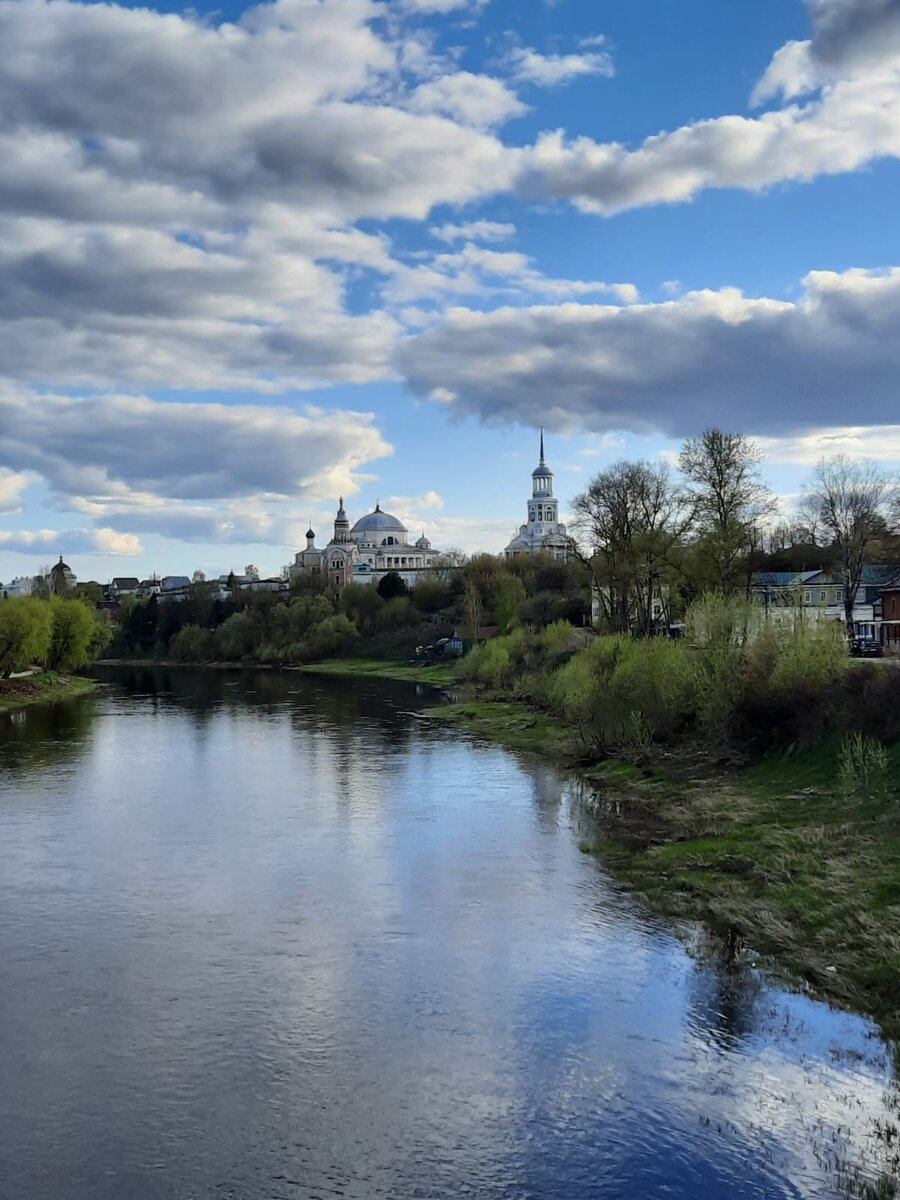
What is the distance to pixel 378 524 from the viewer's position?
627ft

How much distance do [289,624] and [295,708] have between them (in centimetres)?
4754

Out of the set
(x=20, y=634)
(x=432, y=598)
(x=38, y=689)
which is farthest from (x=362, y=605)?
(x=20, y=634)

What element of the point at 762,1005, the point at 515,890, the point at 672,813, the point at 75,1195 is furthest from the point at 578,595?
the point at 75,1195

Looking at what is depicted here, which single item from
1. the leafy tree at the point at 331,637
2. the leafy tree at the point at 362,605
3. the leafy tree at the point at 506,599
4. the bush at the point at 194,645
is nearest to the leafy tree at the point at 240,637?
the bush at the point at 194,645

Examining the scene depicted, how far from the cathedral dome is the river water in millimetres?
163095

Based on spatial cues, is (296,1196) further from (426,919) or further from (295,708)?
(295,708)

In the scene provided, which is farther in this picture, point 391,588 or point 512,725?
point 391,588

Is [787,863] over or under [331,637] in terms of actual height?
under

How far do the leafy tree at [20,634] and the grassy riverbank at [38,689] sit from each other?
1.31 m

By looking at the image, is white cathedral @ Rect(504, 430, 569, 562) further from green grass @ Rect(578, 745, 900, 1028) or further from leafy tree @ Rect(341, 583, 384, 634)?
green grass @ Rect(578, 745, 900, 1028)

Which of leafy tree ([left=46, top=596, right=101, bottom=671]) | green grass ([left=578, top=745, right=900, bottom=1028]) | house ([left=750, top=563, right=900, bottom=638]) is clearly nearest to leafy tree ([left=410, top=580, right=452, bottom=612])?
house ([left=750, top=563, right=900, bottom=638])

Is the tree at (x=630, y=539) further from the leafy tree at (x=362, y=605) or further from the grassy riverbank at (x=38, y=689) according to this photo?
the leafy tree at (x=362, y=605)

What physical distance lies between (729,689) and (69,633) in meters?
55.1

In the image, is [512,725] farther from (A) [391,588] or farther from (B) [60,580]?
(B) [60,580]
